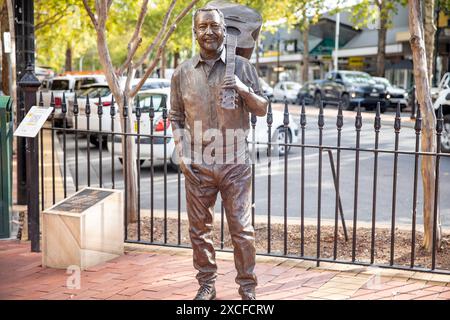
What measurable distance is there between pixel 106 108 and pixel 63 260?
8.37 m

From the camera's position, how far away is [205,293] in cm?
429

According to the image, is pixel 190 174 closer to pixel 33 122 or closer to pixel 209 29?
pixel 209 29

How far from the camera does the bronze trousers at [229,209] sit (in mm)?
4035

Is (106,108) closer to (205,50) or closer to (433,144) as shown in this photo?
(433,144)

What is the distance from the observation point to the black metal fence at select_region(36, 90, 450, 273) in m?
5.16

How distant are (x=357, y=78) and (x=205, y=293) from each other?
23.0 meters

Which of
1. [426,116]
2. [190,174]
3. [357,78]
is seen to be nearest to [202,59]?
[190,174]

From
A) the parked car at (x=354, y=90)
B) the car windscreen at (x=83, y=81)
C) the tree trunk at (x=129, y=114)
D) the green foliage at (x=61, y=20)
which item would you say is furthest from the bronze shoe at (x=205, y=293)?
the parked car at (x=354, y=90)

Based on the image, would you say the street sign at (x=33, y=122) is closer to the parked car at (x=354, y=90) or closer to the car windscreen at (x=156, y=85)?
the car windscreen at (x=156, y=85)

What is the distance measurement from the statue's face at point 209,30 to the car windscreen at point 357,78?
2262 centimetres
